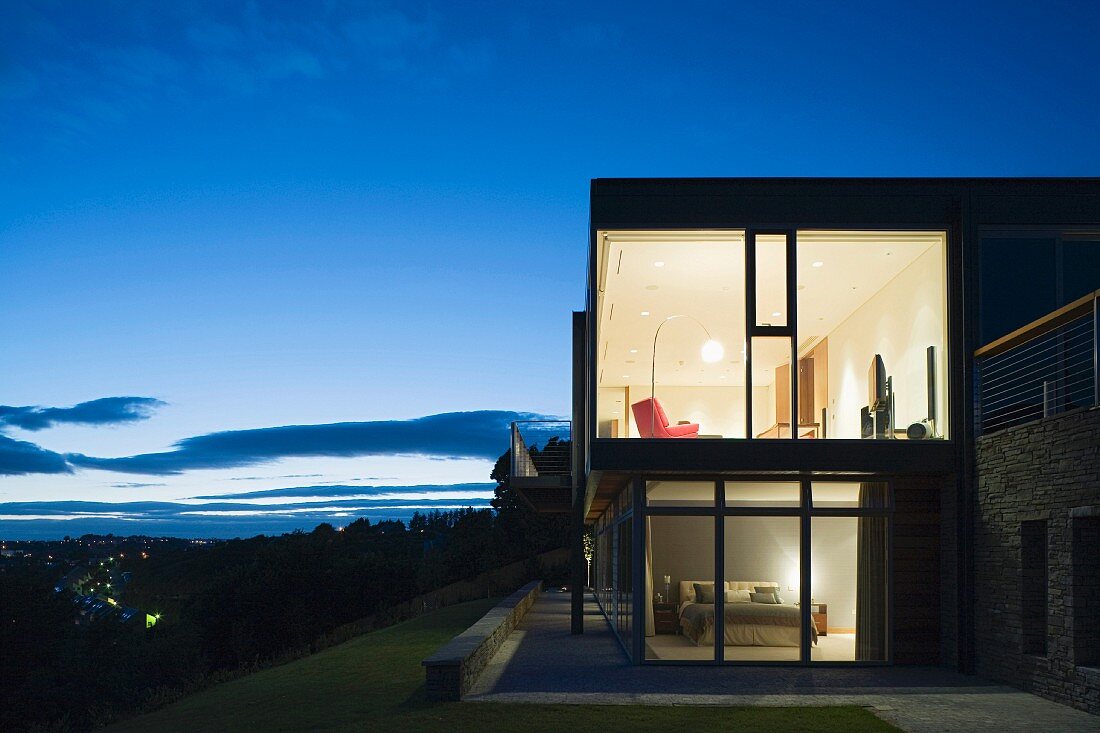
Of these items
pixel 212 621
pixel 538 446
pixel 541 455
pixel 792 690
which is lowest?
pixel 212 621

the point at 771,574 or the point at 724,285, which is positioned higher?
the point at 724,285

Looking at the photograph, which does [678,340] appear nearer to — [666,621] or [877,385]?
[877,385]

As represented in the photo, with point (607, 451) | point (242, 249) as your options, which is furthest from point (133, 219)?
point (607, 451)

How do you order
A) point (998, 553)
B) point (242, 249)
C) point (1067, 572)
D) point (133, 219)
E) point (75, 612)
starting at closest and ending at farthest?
point (1067, 572) < point (998, 553) < point (133, 219) < point (242, 249) < point (75, 612)

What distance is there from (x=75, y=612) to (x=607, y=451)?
37432 millimetres

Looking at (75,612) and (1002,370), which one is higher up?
(1002,370)

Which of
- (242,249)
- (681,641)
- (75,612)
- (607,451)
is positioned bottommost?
(75,612)

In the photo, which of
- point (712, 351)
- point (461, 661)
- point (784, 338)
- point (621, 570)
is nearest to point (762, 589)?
point (712, 351)

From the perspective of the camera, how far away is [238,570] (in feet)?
135

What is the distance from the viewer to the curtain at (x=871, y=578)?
11523 millimetres

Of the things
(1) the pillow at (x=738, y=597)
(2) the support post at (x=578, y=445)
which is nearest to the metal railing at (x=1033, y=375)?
(1) the pillow at (x=738, y=597)

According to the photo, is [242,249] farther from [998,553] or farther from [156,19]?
[998,553]

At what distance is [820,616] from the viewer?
11516mm

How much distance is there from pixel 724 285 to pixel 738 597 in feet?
11.9
